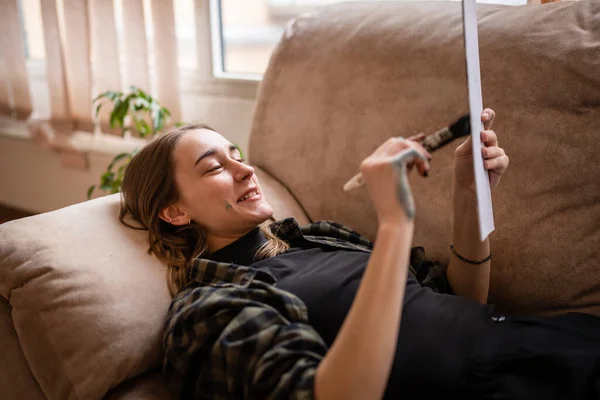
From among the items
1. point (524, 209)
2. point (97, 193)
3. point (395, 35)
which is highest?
point (395, 35)

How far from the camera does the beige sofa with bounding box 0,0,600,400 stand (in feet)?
3.34

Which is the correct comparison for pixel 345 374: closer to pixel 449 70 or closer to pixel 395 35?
pixel 449 70

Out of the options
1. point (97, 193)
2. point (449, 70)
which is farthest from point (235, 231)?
point (97, 193)

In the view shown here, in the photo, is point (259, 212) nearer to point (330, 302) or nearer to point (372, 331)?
point (330, 302)

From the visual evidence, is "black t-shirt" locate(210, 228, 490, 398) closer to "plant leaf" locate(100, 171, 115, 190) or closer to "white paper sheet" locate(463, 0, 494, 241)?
"white paper sheet" locate(463, 0, 494, 241)

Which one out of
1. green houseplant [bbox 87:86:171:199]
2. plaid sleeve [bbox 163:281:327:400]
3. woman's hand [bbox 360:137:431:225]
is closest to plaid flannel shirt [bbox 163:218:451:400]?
plaid sleeve [bbox 163:281:327:400]

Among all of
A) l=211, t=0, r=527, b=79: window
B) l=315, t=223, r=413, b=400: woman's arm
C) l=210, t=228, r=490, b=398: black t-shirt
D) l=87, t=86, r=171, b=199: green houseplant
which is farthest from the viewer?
l=211, t=0, r=527, b=79: window

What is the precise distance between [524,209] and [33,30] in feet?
8.62

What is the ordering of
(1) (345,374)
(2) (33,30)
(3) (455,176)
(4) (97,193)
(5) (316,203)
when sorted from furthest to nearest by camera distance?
(2) (33,30)
(4) (97,193)
(5) (316,203)
(3) (455,176)
(1) (345,374)

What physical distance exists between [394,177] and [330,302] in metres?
0.32

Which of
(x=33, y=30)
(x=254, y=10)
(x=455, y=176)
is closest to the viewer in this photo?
(x=455, y=176)

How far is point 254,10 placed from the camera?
227 centimetres

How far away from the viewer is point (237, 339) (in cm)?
90

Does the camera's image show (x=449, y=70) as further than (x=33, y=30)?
No
